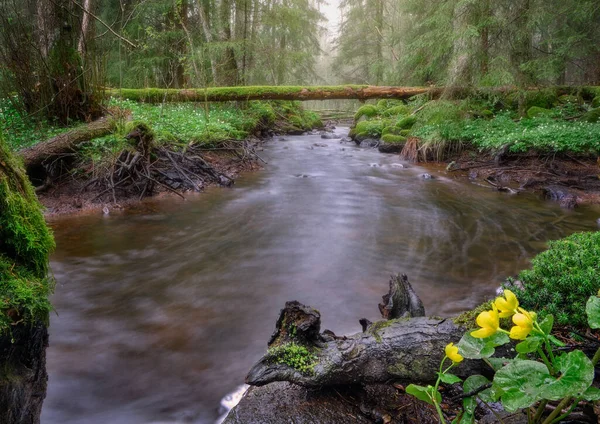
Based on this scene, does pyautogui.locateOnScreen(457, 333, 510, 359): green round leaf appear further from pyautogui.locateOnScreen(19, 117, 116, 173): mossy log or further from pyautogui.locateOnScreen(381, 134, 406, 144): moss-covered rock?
pyautogui.locateOnScreen(381, 134, 406, 144): moss-covered rock

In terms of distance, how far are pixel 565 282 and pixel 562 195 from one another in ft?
23.5

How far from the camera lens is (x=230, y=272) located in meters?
4.83

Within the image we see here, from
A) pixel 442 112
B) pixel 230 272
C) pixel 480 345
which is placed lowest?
pixel 230 272

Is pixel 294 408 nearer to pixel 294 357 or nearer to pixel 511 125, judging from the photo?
pixel 294 357

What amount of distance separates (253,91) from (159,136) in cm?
620

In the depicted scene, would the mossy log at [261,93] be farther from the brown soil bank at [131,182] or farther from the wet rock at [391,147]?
the brown soil bank at [131,182]

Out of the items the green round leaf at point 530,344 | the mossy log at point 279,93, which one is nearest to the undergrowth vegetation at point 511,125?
the mossy log at point 279,93

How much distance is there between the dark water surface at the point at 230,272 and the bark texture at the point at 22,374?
86 centimetres

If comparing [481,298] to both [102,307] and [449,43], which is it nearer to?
[102,307]

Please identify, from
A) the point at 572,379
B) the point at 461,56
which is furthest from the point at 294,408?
the point at 461,56

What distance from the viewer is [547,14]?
1145cm

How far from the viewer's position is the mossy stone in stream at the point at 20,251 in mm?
1746

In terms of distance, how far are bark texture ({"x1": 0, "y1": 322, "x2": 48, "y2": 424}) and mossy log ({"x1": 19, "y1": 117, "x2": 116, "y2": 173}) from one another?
6159 millimetres

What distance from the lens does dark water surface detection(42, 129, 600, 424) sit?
2.93 m
